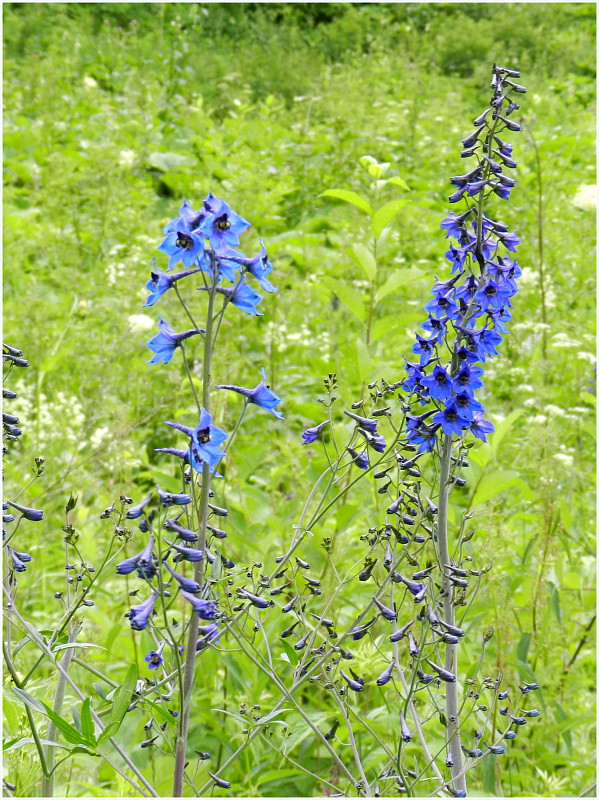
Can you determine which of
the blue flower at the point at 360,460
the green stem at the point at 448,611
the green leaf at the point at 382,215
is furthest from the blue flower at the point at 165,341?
the green leaf at the point at 382,215

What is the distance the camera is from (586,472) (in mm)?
3926

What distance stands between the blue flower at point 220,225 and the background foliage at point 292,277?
3.81ft

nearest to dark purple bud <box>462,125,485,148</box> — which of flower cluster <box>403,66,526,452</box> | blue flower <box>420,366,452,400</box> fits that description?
flower cluster <box>403,66,526,452</box>

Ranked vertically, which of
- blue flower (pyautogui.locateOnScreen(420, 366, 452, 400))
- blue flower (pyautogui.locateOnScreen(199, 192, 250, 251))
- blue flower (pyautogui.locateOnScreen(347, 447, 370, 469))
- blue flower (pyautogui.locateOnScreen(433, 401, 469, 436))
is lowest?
blue flower (pyautogui.locateOnScreen(347, 447, 370, 469))

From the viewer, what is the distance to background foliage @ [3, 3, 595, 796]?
2678mm

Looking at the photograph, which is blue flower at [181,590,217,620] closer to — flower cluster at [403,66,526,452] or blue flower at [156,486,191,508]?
blue flower at [156,486,191,508]

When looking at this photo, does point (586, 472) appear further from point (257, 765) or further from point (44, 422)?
point (44, 422)

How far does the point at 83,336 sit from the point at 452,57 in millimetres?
8906

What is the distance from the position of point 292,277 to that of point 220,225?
3.88 meters

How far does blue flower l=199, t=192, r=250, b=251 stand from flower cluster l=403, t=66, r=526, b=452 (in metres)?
0.49

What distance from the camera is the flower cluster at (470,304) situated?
1683 millimetres

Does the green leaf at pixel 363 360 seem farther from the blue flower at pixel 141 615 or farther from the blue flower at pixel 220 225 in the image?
the blue flower at pixel 141 615

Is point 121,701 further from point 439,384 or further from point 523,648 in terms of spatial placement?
point 523,648

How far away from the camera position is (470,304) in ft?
5.57
